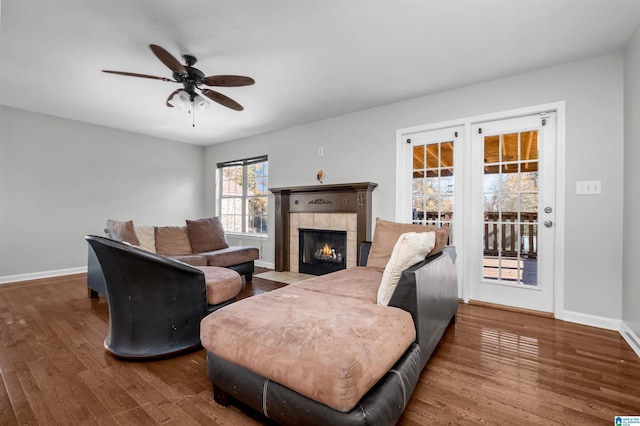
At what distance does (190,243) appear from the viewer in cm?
407

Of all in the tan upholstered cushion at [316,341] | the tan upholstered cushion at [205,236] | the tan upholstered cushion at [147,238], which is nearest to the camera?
the tan upholstered cushion at [316,341]

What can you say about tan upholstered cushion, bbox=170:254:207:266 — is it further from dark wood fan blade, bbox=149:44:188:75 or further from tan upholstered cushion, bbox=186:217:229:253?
dark wood fan blade, bbox=149:44:188:75

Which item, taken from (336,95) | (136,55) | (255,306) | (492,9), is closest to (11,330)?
(255,306)

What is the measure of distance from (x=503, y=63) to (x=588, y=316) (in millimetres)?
2464

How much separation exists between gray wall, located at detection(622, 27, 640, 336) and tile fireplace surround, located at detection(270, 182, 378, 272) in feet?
7.67

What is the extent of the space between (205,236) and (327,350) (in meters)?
3.48

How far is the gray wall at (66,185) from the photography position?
13.1 ft

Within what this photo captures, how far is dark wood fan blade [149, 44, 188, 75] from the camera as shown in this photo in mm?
2034

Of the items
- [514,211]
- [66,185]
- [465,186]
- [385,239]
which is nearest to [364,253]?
[385,239]

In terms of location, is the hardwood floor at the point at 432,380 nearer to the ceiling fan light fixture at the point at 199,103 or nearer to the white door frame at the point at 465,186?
the white door frame at the point at 465,186

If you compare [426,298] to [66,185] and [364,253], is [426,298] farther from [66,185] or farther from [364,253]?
[66,185]

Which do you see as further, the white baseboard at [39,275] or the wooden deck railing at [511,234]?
the white baseboard at [39,275]

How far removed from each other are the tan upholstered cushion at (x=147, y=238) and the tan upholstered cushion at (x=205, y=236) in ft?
1.52

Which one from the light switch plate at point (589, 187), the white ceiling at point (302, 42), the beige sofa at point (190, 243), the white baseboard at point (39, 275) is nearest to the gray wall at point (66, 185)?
the white baseboard at point (39, 275)
